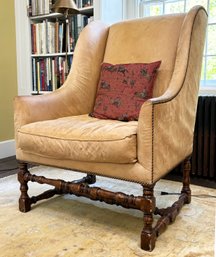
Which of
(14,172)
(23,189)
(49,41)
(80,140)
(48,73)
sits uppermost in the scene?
(49,41)

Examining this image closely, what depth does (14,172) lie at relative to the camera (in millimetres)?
2406

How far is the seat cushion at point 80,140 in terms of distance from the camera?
1.28 m

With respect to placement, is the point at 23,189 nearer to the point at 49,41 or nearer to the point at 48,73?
the point at 48,73

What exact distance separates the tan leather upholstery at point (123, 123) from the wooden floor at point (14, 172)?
0.61 m

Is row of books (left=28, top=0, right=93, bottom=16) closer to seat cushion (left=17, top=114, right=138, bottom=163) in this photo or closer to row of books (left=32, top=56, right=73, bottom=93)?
row of books (left=32, top=56, right=73, bottom=93)

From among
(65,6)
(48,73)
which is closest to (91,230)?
(65,6)

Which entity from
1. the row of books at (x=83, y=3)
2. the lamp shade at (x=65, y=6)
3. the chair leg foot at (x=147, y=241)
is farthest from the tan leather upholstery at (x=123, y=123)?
the row of books at (x=83, y=3)

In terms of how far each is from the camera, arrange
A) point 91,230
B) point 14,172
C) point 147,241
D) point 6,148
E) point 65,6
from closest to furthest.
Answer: point 147,241 < point 91,230 < point 65,6 < point 14,172 < point 6,148

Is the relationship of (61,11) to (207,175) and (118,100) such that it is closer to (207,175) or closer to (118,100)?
(118,100)

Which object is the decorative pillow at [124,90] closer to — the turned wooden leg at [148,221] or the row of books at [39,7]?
the turned wooden leg at [148,221]

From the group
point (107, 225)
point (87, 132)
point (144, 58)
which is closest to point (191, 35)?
point (144, 58)

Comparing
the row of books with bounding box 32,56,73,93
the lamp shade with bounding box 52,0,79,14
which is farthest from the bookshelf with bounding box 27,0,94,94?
the lamp shade with bounding box 52,0,79,14

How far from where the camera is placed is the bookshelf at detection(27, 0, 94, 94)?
254 cm

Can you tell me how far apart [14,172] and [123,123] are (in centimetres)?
123
